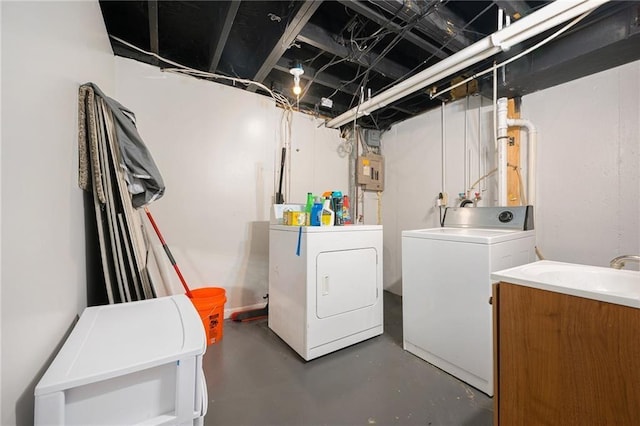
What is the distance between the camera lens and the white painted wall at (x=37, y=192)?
631 millimetres

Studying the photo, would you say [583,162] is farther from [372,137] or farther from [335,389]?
[335,389]

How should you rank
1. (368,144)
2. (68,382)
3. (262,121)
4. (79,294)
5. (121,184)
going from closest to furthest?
(68,382), (79,294), (121,184), (262,121), (368,144)

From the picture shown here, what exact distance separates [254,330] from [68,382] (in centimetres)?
177

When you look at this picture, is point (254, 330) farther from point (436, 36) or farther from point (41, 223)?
point (436, 36)

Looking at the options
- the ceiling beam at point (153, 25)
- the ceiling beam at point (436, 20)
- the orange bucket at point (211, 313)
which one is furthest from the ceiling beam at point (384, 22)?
the orange bucket at point (211, 313)

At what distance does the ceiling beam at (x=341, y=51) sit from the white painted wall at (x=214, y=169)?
1034 millimetres

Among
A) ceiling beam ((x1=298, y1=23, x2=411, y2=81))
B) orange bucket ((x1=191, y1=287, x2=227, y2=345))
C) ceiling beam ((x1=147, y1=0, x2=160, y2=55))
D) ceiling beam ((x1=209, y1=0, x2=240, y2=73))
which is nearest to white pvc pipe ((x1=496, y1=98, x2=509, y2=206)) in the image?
ceiling beam ((x1=298, y1=23, x2=411, y2=81))

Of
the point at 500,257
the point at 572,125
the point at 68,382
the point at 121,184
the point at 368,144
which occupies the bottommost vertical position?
the point at 68,382

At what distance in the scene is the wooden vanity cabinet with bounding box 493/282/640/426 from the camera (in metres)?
0.72

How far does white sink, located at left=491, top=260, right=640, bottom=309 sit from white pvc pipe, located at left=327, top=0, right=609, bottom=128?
1.31m

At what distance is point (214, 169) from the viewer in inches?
96.7

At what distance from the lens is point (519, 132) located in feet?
7.11

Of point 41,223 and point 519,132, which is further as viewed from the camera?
point 519,132

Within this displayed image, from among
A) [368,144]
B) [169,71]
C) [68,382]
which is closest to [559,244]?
[368,144]
